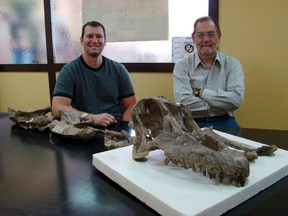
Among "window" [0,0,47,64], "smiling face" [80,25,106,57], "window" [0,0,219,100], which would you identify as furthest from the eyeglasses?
"window" [0,0,47,64]

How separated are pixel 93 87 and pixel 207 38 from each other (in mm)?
888

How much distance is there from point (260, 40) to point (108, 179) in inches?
71.3

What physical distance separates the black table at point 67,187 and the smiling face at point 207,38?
0.98 metres

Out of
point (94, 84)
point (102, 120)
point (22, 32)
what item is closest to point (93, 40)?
point (94, 84)

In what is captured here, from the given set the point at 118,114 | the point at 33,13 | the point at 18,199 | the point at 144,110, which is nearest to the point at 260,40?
the point at 118,114

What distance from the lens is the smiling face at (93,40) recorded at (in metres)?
2.24

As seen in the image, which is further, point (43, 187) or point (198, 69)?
point (198, 69)

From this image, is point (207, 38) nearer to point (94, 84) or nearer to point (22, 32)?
point (94, 84)

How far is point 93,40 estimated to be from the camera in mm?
2264

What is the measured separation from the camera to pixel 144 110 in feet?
3.05

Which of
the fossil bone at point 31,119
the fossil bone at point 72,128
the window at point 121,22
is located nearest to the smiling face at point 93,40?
the window at point 121,22

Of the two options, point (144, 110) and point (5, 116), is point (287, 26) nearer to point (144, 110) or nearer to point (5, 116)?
point (144, 110)

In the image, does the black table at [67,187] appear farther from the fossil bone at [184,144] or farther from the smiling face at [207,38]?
the smiling face at [207,38]

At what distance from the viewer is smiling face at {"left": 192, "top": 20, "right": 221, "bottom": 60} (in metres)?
2.04
